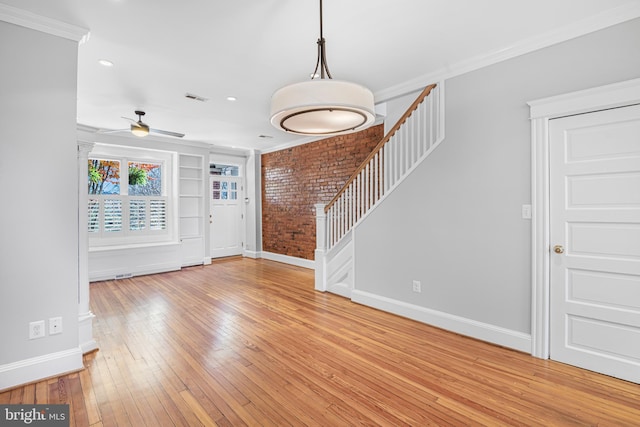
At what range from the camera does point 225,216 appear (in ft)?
24.4

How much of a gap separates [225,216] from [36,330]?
527cm

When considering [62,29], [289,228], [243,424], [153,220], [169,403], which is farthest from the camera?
[289,228]

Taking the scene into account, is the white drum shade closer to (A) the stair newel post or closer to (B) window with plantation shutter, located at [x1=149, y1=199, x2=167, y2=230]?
(A) the stair newel post

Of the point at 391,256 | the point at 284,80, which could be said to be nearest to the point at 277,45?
the point at 284,80

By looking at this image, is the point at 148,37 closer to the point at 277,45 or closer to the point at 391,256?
the point at 277,45

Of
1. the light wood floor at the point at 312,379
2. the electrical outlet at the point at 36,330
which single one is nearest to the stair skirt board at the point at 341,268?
the light wood floor at the point at 312,379

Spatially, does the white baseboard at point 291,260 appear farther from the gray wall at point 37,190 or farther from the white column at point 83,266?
the gray wall at point 37,190

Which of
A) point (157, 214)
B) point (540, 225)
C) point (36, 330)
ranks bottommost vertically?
point (36, 330)

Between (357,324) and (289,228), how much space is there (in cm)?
363

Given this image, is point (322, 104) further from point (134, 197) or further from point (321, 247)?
point (134, 197)

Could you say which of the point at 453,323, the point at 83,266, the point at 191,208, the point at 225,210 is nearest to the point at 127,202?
the point at 191,208

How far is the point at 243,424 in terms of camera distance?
5.76 ft

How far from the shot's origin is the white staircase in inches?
128
